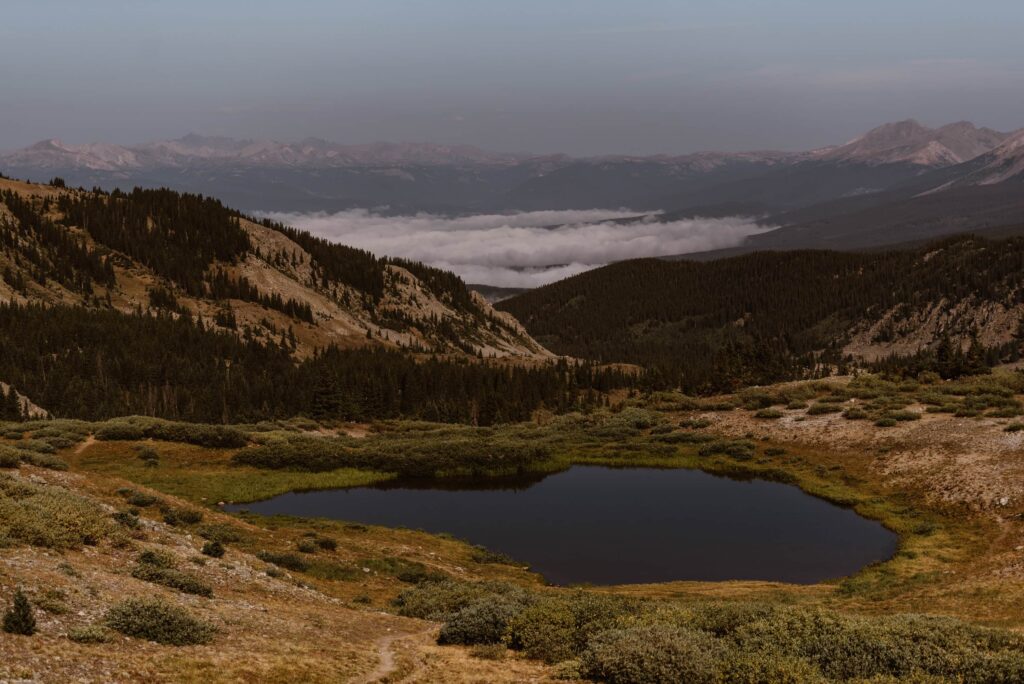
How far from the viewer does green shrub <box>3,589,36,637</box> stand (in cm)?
1730

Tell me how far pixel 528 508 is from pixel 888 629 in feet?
159

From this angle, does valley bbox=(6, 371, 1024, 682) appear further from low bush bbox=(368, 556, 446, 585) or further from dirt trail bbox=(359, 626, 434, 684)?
low bush bbox=(368, 556, 446, 585)

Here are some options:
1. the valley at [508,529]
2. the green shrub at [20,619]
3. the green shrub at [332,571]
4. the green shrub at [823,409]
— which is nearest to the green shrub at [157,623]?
the valley at [508,529]

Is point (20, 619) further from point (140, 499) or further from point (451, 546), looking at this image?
point (451, 546)

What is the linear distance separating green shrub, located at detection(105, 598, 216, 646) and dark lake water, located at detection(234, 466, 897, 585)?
102ft

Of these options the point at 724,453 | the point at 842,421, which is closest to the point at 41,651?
the point at 724,453

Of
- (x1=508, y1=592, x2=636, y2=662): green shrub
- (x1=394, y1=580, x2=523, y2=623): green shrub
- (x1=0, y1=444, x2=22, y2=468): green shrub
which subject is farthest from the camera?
(x1=0, y1=444, x2=22, y2=468): green shrub

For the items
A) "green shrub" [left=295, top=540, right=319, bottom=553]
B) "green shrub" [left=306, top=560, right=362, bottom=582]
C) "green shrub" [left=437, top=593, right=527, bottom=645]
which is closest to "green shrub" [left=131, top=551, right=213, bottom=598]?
"green shrub" [left=437, top=593, right=527, bottom=645]

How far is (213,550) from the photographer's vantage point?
32875mm

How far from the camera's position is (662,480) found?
252 feet

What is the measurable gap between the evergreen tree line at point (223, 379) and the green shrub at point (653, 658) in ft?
352

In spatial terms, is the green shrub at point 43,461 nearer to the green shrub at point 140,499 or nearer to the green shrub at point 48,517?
the green shrub at point 140,499

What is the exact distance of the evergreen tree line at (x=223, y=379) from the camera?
128 metres

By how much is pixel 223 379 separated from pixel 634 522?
110852 millimetres
